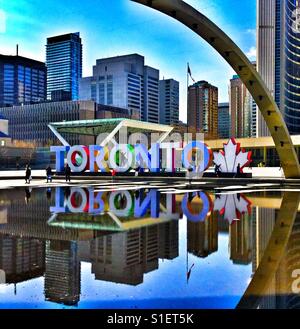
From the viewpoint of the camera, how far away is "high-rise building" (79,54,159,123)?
153750 millimetres

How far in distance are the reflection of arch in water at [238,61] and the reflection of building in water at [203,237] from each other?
7.88m

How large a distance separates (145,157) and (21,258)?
2708 centimetres

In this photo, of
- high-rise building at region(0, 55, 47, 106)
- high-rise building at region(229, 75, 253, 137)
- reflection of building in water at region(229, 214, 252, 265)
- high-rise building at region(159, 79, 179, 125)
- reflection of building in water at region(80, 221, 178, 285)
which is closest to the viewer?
reflection of building in water at region(80, 221, 178, 285)

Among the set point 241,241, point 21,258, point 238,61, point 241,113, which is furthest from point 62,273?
point 241,113

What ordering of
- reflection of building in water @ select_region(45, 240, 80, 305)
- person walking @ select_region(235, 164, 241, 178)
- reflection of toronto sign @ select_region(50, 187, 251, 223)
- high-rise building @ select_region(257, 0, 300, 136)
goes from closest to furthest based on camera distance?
reflection of building in water @ select_region(45, 240, 80, 305) < reflection of toronto sign @ select_region(50, 187, 251, 223) < person walking @ select_region(235, 164, 241, 178) < high-rise building @ select_region(257, 0, 300, 136)

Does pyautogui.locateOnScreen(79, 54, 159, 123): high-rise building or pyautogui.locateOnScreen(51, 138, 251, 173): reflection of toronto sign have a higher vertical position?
pyautogui.locateOnScreen(79, 54, 159, 123): high-rise building

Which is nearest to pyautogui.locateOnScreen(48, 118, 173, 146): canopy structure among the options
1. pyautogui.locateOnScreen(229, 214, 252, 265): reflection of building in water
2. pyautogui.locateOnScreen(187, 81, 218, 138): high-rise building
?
pyautogui.locateOnScreen(229, 214, 252, 265): reflection of building in water

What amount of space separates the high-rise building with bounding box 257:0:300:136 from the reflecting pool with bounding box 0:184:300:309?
124 meters

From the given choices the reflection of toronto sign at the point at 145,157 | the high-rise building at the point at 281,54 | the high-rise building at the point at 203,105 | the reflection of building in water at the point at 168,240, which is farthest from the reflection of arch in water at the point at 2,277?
the high-rise building at the point at 203,105

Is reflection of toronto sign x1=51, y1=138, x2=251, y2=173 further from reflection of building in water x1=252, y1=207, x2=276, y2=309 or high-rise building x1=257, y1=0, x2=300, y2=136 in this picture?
high-rise building x1=257, y1=0, x2=300, y2=136

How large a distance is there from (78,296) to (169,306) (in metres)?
1.24

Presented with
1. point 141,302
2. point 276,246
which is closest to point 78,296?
point 141,302

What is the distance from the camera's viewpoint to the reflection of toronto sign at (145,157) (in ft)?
102

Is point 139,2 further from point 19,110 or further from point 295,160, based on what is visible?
point 19,110
